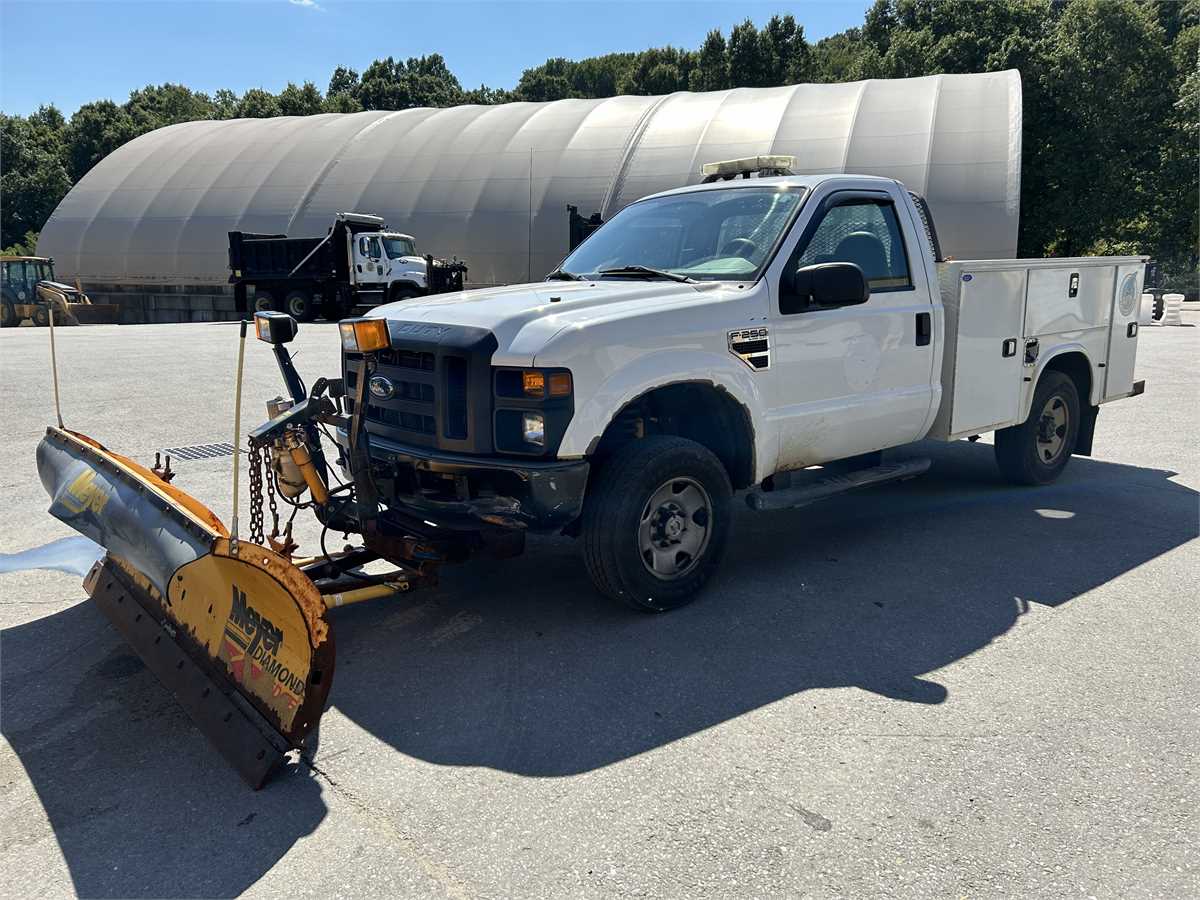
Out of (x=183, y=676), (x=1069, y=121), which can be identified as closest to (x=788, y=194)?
(x=183, y=676)

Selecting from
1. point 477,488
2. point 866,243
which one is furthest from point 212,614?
point 866,243

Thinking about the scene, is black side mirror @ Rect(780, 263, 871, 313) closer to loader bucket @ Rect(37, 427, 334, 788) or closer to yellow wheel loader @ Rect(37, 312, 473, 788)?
yellow wheel loader @ Rect(37, 312, 473, 788)

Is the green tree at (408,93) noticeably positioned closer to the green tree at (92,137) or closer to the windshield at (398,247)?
the green tree at (92,137)

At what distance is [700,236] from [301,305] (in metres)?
25.1

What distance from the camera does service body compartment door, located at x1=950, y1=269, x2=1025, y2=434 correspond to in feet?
19.3

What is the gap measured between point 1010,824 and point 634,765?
4.00 ft

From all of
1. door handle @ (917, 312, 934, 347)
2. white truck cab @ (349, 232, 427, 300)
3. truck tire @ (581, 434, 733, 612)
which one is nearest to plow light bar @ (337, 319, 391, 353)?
truck tire @ (581, 434, 733, 612)

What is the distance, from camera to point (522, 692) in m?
3.77

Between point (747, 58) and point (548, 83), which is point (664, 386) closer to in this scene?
point (747, 58)

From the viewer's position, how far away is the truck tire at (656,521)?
4.25 meters

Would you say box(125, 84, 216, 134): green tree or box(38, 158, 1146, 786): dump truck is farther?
box(125, 84, 216, 134): green tree

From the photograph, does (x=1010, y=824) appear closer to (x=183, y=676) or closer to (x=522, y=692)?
(x=522, y=692)

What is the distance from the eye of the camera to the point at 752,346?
4.68 meters

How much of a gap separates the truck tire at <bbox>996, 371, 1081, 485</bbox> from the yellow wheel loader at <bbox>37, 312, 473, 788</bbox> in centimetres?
452
